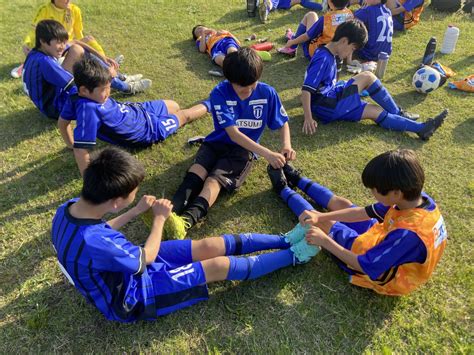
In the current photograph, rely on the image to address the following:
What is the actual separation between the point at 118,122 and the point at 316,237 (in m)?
2.21

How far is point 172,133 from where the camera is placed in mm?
4418

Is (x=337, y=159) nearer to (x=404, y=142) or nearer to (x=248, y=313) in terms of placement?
(x=404, y=142)

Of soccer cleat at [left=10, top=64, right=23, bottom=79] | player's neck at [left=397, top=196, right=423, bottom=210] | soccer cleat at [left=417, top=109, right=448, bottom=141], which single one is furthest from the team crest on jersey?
soccer cleat at [left=10, top=64, right=23, bottom=79]

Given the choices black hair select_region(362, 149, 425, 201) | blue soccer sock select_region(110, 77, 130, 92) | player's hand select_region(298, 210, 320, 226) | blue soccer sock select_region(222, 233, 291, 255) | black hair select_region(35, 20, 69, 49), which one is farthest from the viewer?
blue soccer sock select_region(110, 77, 130, 92)

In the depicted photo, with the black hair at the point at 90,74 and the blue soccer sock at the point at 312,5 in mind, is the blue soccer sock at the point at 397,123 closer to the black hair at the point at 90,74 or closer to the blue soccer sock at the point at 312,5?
the black hair at the point at 90,74

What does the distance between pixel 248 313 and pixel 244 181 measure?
142 cm

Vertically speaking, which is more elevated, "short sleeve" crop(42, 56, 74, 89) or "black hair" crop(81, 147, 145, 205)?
"black hair" crop(81, 147, 145, 205)

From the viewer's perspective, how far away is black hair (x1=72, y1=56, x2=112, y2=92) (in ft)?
10.5

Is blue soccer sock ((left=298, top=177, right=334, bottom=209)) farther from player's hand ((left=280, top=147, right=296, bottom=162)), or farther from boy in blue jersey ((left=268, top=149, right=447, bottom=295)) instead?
boy in blue jersey ((left=268, top=149, right=447, bottom=295))

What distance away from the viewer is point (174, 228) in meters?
2.93

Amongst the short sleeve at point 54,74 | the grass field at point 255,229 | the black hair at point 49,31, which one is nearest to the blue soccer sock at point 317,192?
the grass field at point 255,229

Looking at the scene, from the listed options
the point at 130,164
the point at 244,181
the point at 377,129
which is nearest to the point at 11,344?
the point at 130,164

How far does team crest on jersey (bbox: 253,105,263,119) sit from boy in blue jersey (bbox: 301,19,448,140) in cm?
103

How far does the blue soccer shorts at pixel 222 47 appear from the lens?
586cm
